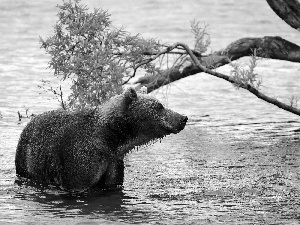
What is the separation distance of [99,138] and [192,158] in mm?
2490

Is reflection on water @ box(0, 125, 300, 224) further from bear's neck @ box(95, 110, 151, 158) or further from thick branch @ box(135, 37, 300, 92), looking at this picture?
thick branch @ box(135, 37, 300, 92)

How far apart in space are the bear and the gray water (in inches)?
8.4

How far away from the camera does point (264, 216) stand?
9719mm

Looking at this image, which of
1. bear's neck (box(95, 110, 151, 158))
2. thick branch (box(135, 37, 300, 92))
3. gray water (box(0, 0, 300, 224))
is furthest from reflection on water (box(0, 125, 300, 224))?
thick branch (box(135, 37, 300, 92))

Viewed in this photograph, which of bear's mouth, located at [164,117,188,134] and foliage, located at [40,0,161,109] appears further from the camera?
foliage, located at [40,0,161,109]

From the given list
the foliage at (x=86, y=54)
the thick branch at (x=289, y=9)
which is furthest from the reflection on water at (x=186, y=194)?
the thick branch at (x=289, y=9)

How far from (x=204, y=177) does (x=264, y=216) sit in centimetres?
180

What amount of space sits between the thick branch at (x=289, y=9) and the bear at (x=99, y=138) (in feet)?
14.5

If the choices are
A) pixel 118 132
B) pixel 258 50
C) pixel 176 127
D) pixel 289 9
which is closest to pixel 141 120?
pixel 118 132

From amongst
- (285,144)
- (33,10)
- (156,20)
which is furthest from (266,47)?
(33,10)

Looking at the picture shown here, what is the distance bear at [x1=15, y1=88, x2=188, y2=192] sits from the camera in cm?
1029

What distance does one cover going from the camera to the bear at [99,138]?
10289mm

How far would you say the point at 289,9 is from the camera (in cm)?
1434

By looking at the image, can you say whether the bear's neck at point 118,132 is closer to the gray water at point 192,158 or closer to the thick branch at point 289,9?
the gray water at point 192,158
